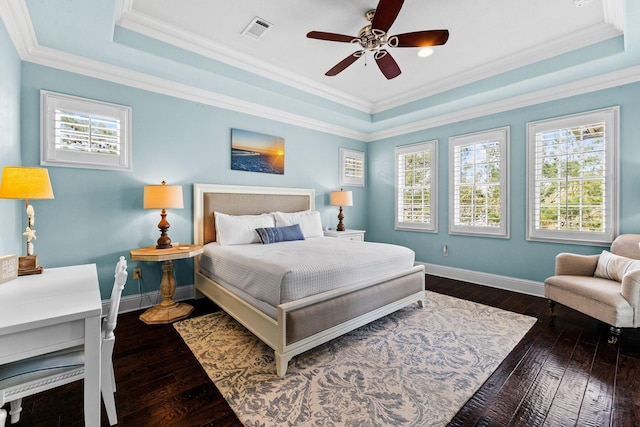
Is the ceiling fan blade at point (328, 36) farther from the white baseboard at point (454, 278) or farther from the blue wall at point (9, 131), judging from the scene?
the white baseboard at point (454, 278)

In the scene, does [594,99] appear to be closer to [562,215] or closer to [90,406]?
[562,215]

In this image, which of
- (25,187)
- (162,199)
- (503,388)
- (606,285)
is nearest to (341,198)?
(162,199)

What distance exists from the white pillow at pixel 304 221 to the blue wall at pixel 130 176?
0.66 metres

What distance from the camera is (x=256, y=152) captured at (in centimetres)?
427

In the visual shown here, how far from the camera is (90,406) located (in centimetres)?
128

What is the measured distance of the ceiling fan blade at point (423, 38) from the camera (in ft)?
7.23

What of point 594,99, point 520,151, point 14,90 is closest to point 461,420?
point 520,151

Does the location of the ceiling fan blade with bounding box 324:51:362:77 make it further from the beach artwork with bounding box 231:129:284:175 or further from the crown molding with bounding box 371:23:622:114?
the crown molding with bounding box 371:23:622:114

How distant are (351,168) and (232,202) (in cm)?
264

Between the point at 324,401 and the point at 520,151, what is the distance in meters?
4.07

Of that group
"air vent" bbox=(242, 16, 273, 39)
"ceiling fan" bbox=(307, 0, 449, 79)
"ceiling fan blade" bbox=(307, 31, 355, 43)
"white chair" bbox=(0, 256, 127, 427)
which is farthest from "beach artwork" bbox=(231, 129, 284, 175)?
"white chair" bbox=(0, 256, 127, 427)

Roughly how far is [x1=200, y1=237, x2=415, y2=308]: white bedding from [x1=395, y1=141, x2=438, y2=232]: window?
6.54ft

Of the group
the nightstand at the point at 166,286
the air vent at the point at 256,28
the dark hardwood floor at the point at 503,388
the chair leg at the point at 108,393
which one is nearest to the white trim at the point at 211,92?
the air vent at the point at 256,28

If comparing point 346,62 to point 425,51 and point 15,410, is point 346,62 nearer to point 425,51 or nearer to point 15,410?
point 425,51
